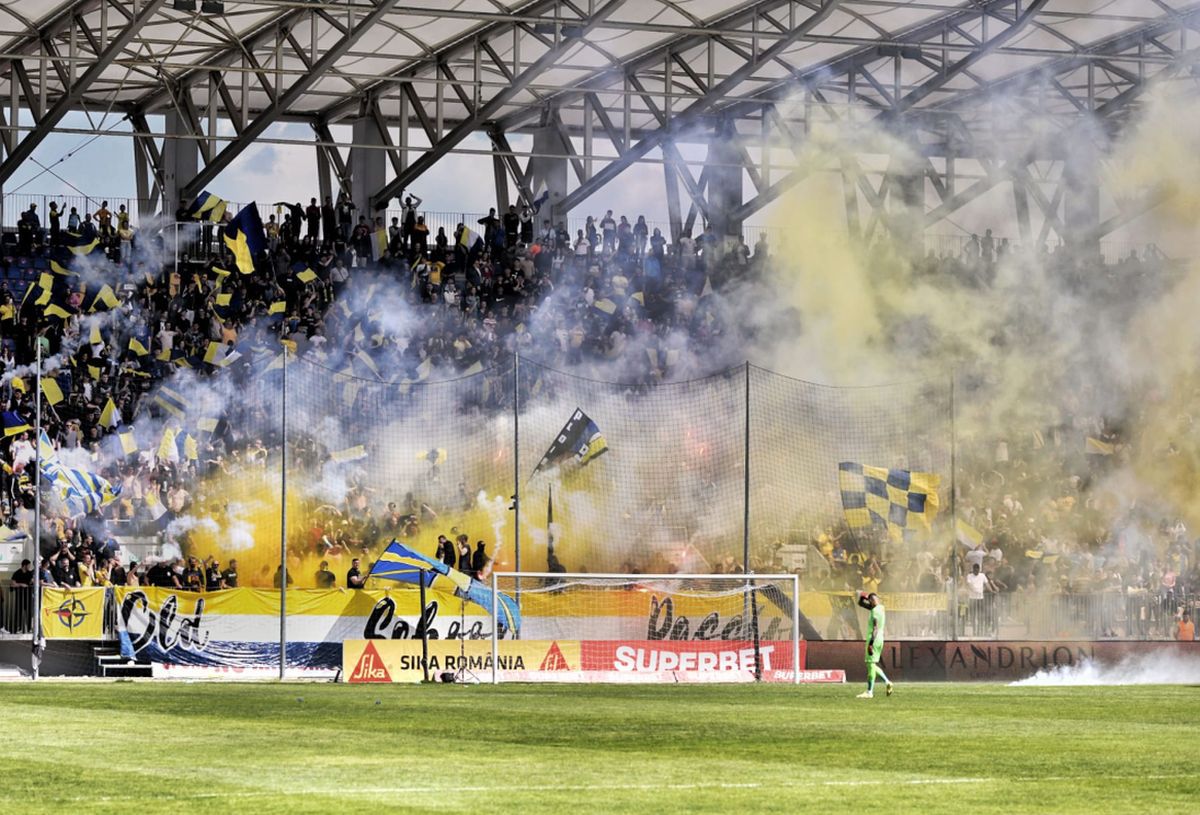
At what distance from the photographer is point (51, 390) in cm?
3631

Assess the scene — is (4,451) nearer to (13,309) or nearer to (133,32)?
(13,309)

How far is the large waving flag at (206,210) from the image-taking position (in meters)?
44.3

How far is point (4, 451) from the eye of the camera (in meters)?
33.4

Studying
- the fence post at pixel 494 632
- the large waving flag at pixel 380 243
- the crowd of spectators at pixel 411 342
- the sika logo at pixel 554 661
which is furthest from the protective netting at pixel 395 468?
the large waving flag at pixel 380 243

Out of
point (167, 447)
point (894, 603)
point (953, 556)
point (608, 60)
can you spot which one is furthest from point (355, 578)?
point (608, 60)

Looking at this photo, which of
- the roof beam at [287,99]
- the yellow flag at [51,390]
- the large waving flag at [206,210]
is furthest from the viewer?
the large waving flag at [206,210]

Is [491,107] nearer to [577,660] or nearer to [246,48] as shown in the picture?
[246,48]

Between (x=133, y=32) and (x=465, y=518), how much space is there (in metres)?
10.5

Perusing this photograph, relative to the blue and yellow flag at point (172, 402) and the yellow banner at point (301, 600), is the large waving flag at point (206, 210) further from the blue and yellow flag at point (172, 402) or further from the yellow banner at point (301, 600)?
the yellow banner at point (301, 600)

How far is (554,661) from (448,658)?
64.0 inches

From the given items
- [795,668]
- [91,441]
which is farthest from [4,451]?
[795,668]

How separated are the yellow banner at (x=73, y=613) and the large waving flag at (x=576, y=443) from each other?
7.76m

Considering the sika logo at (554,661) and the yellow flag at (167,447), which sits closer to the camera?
the sika logo at (554,661)

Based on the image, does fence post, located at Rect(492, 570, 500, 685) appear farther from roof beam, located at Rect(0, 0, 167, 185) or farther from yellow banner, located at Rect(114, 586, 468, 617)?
roof beam, located at Rect(0, 0, 167, 185)
